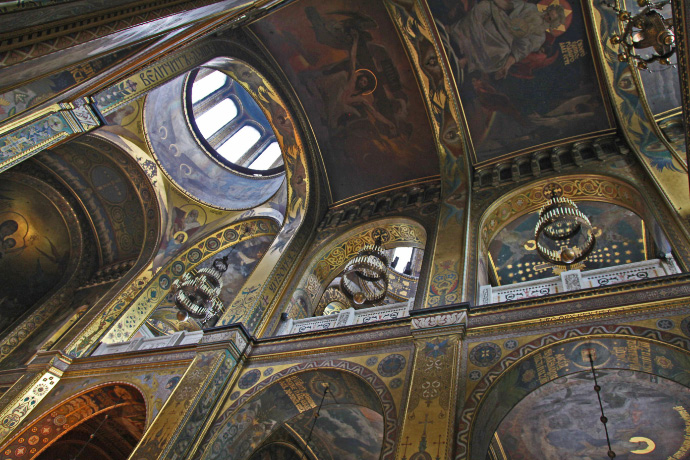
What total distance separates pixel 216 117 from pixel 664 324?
1254 cm

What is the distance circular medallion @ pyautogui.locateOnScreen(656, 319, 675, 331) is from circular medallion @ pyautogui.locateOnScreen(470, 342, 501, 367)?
1.55 metres

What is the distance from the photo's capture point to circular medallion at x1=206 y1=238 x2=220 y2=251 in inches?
436

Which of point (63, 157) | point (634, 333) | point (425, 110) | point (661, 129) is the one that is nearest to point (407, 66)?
point (425, 110)

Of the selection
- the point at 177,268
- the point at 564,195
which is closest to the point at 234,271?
the point at 177,268

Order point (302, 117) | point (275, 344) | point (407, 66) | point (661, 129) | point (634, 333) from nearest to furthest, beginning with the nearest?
point (634, 333), point (275, 344), point (661, 129), point (407, 66), point (302, 117)

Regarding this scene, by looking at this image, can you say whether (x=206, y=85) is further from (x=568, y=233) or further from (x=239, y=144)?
(x=568, y=233)

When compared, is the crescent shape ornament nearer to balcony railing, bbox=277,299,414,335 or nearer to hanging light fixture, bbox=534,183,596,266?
hanging light fixture, bbox=534,183,596,266

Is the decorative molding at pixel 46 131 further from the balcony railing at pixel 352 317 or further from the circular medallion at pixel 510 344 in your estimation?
the circular medallion at pixel 510 344

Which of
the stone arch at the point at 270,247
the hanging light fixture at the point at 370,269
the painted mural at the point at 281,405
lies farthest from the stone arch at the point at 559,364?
the stone arch at the point at 270,247

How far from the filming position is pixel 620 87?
7914 mm

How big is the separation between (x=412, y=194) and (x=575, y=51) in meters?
3.80

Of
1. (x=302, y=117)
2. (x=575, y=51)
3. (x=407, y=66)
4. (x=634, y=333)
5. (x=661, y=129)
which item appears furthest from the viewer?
(x=302, y=117)

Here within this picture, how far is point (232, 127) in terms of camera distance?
569 inches

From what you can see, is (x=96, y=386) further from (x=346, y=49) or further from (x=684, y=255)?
(x=684, y=255)
